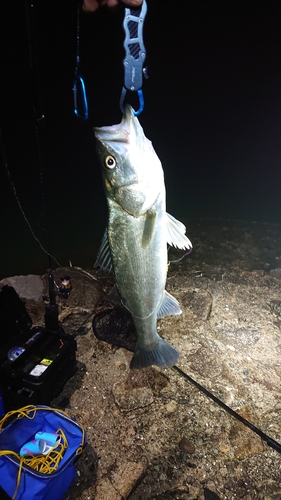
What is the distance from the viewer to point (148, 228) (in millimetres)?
2092

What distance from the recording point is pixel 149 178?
1929mm

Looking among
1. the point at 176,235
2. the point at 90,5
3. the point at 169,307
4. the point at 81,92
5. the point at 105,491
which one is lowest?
the point at 105,491

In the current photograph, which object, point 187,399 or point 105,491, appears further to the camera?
point 187,399

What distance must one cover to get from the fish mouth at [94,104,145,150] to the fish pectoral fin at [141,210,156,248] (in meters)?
0.47

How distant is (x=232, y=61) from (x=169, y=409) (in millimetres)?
32964

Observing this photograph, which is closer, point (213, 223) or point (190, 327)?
point (190, 327)

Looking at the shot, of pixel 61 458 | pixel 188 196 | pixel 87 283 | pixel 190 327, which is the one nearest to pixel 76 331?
pixel 87 283

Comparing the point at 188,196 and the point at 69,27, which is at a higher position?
the point at 69,27

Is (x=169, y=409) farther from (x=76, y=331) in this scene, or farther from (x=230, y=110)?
(x=230, y=110)

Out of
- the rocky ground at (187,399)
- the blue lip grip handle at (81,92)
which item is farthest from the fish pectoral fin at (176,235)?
the rocky ground at (187,399)

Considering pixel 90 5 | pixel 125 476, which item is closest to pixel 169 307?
pixel 125 476

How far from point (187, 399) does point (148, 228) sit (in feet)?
6.92

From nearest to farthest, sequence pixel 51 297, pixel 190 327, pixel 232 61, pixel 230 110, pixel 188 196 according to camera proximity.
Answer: pixel 51 297 < pixel 190 327 < pixel 188 196 < pixel 230 110 < pixel 232 61

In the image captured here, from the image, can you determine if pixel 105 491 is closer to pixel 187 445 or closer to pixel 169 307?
pixel 187 445
